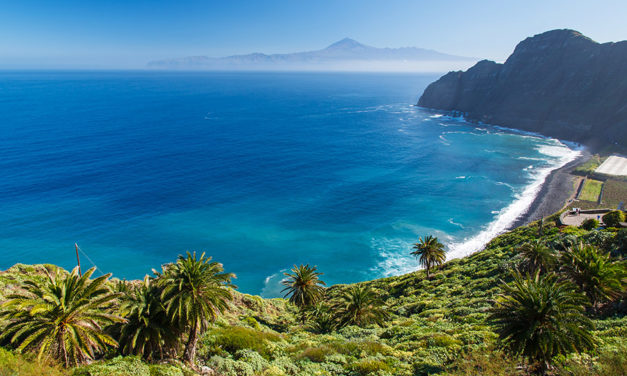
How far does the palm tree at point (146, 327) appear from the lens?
20.9 metres

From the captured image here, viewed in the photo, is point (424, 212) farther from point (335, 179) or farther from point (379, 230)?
point (335, 179)

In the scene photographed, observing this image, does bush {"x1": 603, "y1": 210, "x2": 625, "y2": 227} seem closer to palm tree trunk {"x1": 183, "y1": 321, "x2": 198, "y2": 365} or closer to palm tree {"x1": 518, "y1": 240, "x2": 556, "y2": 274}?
palm tree {"x1": 518, "y1": 240, "x2": 556, "y2": 274}

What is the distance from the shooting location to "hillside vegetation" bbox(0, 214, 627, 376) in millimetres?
18297

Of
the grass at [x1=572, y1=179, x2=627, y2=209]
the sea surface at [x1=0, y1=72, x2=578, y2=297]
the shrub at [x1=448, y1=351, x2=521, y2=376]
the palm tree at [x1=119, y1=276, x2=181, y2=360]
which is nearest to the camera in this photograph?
the shrub at [x1=448, y1=351, x2=521, y2=376]

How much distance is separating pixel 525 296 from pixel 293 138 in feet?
447

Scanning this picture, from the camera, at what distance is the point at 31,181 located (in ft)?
292

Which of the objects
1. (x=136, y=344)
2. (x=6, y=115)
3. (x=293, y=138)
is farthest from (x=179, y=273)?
(x=6, y=115)

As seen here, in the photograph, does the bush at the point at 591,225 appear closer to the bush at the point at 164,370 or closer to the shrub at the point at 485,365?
the shrub at the point at 485,365

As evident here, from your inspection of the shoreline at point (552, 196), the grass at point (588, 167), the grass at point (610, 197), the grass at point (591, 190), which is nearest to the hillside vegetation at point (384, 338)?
the shoreline at point (552, 196)

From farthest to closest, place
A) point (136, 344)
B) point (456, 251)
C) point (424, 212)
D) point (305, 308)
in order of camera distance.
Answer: point (424, 212), point (456, 251), point (305, 308), point (136, 344)

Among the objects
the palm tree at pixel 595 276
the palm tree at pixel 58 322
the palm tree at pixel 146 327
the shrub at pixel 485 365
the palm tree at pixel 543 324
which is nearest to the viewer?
the palm tree at pixel 543 324

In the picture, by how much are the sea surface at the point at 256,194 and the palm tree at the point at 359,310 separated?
2551 centimetres

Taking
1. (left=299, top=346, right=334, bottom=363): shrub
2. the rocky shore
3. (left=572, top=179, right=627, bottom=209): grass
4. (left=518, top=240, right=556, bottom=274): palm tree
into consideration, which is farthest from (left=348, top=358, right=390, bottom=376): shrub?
(left=572, top=179, right=627, bottom=209): grass

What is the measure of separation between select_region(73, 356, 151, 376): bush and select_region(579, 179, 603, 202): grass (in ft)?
330
